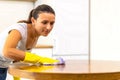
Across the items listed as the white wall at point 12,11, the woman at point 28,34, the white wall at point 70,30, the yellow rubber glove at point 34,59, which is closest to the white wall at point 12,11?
the white wall at point 12,11

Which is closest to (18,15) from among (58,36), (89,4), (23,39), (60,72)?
(58,36)

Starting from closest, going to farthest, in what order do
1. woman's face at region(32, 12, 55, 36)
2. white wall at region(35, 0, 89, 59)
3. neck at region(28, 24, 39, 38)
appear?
woman's face at region(32, 12, 55, 36)
neck at region(28, 24, 39, 38)
white wall at region(35, 0, 89, 59)

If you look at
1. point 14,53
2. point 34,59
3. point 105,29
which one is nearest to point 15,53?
point 14,53

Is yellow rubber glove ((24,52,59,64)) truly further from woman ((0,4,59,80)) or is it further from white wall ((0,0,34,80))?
white wall ((0,0,34,80))

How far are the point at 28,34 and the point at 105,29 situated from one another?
3.51 feet

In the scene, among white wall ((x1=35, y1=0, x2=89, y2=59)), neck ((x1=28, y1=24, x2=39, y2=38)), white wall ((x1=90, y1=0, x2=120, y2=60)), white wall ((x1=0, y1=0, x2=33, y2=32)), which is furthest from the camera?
white wall ((x1=0, y1=0, x2=33, y2=32))

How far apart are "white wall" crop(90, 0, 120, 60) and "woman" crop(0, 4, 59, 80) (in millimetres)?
887

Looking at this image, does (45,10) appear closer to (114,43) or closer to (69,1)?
(114,43)

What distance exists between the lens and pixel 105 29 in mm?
2523

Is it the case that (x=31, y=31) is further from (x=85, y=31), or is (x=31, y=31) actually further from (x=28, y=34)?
(x=85, y=31)

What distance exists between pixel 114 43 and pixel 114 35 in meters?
0.07

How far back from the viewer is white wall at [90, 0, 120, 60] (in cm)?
234

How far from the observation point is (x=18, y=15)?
3.90m

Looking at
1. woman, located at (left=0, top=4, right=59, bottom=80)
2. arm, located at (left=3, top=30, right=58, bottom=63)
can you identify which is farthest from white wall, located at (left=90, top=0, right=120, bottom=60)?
arm, located at (left=3, top=30, right=58, bottom=63)
